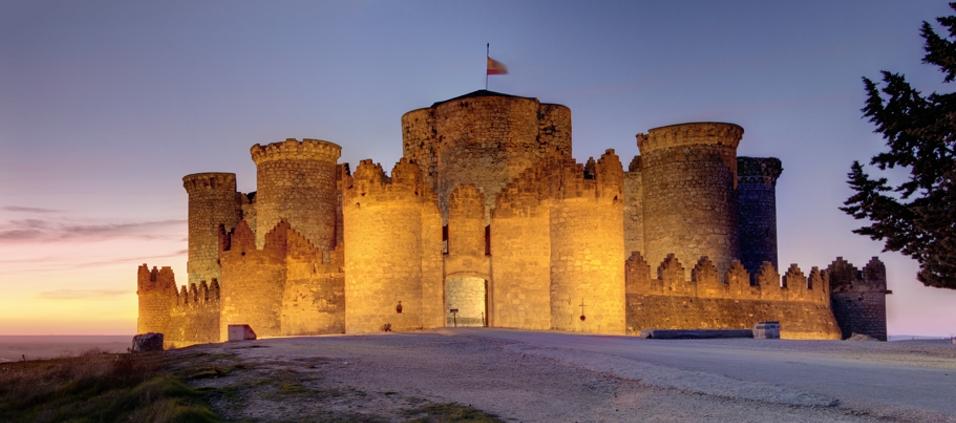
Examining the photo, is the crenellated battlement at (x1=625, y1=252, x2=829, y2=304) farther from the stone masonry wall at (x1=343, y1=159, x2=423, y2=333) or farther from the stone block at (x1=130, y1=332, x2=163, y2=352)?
the stone block at (x1=130, y1=332, x2=163, y2=352)

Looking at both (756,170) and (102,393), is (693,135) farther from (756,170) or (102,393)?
(102,393)

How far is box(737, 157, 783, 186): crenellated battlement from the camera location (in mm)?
48094

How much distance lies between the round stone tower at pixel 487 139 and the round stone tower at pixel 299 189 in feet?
35.0

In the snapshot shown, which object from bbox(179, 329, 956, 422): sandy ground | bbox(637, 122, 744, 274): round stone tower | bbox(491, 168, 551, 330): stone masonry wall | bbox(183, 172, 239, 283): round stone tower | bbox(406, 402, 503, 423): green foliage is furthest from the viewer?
bbox(183, 172, 239, 283): round stone tower

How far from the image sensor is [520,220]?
31578mm

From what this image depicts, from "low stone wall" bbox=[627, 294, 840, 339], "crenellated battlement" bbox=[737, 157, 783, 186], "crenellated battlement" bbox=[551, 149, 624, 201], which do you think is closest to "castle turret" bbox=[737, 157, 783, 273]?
"crenellated battlement" bbox=[737, 157, 783, 186]

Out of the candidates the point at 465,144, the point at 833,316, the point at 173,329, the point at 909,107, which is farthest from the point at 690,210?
the point at 173,329

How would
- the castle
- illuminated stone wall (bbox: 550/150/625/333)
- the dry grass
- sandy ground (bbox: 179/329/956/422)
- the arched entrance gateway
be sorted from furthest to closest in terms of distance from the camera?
the arched entrance gateway, the castle, illuminated stone wall (bbox: 550/150/625/333), the dry grass, sandy ground (bbox: 179/329/956/422)

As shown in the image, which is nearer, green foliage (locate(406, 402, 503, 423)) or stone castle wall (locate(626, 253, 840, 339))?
green foliage (locate(406, 402, 503, 423))

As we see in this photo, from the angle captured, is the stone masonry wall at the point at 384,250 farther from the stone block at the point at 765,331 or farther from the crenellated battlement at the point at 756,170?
the crenellated battlement at the point at 756,170

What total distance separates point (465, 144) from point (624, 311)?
368 inches

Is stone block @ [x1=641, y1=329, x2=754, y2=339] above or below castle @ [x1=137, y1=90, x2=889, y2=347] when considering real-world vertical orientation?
below

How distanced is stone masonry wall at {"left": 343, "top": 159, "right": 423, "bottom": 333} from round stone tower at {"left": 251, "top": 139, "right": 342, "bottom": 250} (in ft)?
51.5

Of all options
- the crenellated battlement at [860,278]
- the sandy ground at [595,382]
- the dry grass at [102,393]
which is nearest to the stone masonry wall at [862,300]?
the crenellated battlement at [860,278]
